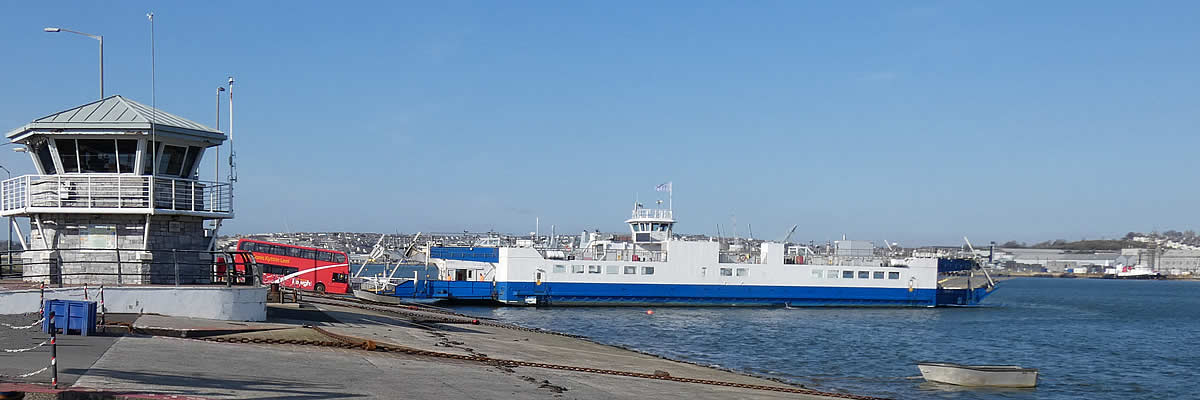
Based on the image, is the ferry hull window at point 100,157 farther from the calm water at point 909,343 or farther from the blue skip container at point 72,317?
the calm water at point 909,343

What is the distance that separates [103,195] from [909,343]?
31.3 meters

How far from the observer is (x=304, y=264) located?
52.5 metres

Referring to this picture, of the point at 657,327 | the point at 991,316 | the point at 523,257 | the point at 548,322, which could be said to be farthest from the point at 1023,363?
the point at 523,257

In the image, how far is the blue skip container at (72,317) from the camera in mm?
15555

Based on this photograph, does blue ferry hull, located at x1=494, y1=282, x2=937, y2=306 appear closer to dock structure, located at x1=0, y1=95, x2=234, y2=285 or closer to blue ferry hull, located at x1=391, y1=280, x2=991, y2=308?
blue ferry hull, located at x1=391, y1=280, x2=991, y2=308

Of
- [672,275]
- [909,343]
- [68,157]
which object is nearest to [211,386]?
[68,157]

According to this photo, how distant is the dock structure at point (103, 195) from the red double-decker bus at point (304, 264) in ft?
99.4

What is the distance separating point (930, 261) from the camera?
6488 centimetres

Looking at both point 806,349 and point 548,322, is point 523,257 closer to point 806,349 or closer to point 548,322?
point 548,322

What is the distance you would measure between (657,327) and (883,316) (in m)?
18.1

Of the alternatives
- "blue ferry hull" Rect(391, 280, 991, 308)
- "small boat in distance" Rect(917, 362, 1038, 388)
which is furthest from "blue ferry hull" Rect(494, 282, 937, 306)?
"small boat in distance" Rect(917, 362, 1038, 388)

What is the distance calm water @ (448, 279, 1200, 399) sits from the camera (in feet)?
89.8

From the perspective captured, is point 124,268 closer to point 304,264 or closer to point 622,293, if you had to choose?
point 304,264

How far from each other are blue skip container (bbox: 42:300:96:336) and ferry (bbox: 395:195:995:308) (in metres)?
41.9
